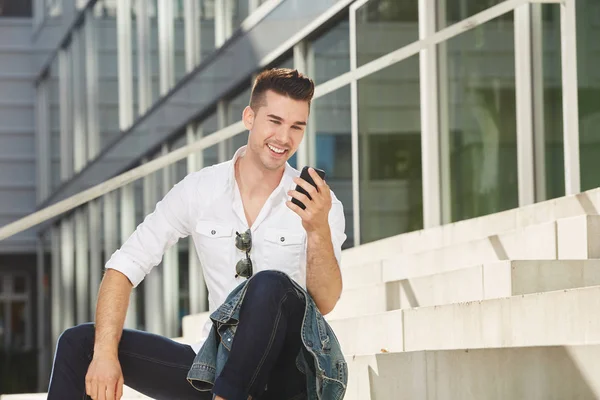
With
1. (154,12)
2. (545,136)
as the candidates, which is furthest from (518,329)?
(154,12)

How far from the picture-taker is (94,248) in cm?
1908

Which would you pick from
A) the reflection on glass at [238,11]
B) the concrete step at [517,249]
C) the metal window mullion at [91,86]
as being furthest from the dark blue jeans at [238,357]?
the metal window mullion at [91,86]

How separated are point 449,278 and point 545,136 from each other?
203 cm

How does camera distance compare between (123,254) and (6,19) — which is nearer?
(123,254)

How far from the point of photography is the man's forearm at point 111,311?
3.41 m

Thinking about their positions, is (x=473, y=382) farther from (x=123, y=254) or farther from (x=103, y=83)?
(x=103, y=83)

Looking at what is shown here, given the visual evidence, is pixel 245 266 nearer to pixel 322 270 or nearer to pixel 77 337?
pixel 322 270

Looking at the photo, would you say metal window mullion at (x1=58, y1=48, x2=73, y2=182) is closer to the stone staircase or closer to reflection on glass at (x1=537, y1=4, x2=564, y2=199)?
the stone staircase

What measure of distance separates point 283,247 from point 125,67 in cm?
1401

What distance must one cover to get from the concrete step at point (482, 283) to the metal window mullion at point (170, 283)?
8.24 metres

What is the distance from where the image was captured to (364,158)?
31.5 feet

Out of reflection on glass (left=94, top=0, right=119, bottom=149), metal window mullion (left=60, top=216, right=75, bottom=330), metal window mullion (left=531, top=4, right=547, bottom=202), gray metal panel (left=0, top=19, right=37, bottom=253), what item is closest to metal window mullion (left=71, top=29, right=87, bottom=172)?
metal window mullion (left=60, top=216, right=75, bottom=330)

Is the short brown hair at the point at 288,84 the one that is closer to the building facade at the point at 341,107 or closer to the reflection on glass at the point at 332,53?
the building facade at the point at 341,107

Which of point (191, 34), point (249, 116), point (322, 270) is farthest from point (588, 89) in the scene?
point (191, 34)
